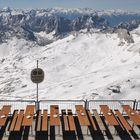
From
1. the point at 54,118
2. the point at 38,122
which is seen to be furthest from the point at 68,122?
the point at 38,122

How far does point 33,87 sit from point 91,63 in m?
31.2

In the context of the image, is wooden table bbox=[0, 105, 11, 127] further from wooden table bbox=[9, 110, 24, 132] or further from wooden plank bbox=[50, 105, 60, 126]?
wooden plank bbox=[50, 105, 60, 126]

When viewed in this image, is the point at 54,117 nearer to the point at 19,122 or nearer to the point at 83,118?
the point at 83,118

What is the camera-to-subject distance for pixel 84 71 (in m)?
92.4

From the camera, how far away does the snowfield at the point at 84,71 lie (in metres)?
50.1

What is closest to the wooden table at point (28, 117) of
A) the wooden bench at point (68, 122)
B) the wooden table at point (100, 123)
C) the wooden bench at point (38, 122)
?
the wooden bench at point (38, 122)

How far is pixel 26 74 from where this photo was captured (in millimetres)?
97750

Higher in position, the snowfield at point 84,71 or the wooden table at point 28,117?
the snowfield at point 84,71

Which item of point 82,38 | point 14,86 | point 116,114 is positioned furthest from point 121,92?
point 82,38

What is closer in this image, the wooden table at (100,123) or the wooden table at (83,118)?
the wooden table at (83,118)

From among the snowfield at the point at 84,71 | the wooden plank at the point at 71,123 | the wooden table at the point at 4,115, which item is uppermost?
the snowfield at the point at 84,71

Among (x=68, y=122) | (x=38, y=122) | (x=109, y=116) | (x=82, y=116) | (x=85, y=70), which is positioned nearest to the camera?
(x=68, y=122)

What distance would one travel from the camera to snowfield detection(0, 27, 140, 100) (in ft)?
164

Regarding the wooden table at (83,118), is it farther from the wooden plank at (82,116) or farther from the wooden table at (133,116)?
the wooden table at (133,116)
